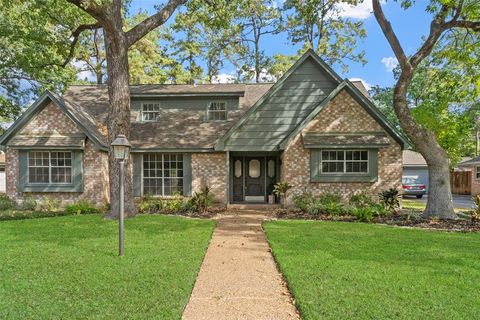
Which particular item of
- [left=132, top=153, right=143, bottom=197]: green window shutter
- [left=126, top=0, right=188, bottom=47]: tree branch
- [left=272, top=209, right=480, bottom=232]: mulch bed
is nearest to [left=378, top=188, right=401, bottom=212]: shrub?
[left=272, top=209, right=480, bottom=232]: mulch bed

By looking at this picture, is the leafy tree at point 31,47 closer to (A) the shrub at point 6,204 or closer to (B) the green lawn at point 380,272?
(A) the shrub at point 6,204

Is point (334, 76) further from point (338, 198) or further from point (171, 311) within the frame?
point (171, 311)

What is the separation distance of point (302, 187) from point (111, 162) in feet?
24.8

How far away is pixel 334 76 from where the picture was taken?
14656mm

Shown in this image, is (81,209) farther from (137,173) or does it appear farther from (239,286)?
(239,286)

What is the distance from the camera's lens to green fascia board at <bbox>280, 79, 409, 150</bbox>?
1379 centimetres

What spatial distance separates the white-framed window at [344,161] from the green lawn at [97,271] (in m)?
6.63

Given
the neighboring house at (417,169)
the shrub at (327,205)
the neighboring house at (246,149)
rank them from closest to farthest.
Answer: the shrub at (327,205) → the neighboring house at (246,149) → the neighboring house at (417,169)

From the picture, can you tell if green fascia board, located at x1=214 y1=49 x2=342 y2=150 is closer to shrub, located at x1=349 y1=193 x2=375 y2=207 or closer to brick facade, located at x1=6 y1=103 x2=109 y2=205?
shrub, located at x1=349 y1=193 x2=375 y2=207

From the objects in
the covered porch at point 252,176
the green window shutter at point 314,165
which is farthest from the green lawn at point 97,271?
the covered porch at point 252,176

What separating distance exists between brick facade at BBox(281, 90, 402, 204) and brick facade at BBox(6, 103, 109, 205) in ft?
25.9

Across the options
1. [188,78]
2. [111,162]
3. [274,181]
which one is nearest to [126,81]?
[111,162]

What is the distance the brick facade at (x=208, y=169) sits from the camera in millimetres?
14984

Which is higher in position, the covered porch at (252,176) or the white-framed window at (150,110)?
the white-framed window at (150,110)
